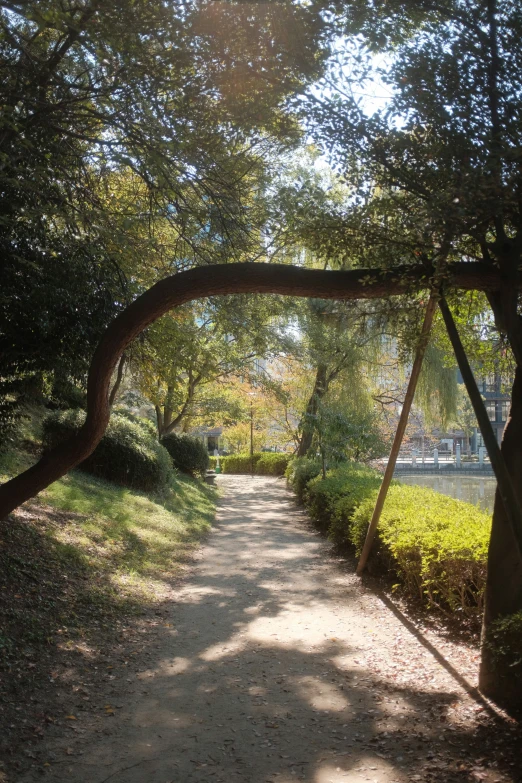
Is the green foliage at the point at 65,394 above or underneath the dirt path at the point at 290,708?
above

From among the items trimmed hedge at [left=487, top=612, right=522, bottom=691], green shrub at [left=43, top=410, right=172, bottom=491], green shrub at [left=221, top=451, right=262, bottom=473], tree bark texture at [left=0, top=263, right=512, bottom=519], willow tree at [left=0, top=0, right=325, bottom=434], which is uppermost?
willow tree at [left=0, top=0, right=325, bottom=434]

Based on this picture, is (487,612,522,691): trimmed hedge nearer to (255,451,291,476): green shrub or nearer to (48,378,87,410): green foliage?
(48,378,87,410): green foliage

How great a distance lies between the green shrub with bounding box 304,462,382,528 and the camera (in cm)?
1080

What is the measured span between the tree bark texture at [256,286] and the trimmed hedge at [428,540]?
9.03ft

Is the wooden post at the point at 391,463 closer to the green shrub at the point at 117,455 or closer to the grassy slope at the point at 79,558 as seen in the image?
the grassy slope at the point at 79,558

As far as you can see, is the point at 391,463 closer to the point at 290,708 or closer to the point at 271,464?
the point at 290,708

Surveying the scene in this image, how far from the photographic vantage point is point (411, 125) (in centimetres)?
454

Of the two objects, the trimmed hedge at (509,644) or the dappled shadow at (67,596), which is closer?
the trimmed hedge at (509,644)

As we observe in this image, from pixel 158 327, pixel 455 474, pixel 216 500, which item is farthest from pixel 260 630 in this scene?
pixel 455 474

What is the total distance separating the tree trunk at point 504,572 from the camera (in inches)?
171

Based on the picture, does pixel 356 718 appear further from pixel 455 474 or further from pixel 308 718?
pixel 455 474

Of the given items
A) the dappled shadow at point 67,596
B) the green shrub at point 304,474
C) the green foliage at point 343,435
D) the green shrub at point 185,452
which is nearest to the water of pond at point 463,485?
the green foliage at point 343,435

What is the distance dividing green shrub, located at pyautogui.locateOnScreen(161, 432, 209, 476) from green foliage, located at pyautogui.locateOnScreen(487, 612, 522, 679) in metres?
21.0

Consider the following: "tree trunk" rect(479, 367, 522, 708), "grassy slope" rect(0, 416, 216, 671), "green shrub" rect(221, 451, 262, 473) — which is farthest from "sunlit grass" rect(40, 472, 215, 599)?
"green shrub" rect(221, 451, 262, 473)
